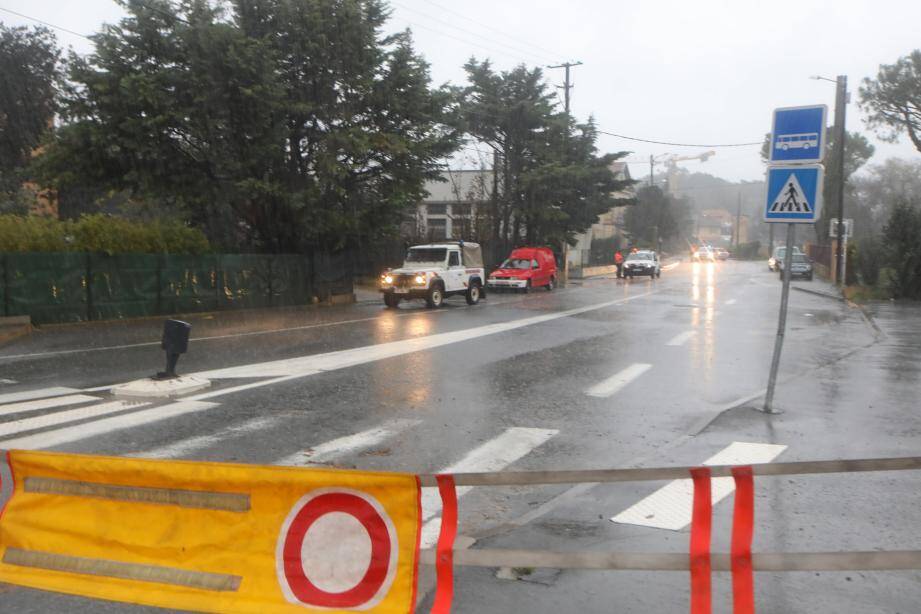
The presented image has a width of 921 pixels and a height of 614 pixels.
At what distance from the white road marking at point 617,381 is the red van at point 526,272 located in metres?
21.8

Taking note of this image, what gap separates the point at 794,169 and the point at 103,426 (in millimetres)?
7727

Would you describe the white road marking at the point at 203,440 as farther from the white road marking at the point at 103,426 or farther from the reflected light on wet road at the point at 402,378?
the reflected light on wet road at the point at 402,378

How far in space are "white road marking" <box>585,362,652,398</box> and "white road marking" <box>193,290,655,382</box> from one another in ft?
12.5

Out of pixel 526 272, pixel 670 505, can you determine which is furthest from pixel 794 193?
pixel 526 272

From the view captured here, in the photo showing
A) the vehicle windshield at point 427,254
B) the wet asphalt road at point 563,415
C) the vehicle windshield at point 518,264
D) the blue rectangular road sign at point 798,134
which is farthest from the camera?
the vehicle windshield at point 518,264

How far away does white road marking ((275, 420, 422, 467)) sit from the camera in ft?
22.6

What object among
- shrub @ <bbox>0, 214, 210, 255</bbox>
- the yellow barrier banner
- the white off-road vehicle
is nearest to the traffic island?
the yellow barrier banner

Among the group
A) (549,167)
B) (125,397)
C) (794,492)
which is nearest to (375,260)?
(549,167)

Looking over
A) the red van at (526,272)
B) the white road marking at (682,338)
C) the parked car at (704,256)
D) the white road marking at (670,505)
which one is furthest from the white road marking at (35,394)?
the parked car at (704,256)

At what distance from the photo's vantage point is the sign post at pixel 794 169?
849 cm

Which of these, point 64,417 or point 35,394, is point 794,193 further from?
point 35,394

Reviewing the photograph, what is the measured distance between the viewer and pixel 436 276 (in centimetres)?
2512

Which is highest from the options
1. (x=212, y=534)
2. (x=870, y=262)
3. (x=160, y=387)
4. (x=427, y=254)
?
(x=427, y=254)

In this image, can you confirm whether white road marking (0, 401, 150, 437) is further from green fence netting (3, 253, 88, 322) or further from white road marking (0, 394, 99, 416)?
green fence netting (3, 253, 88, 322)
